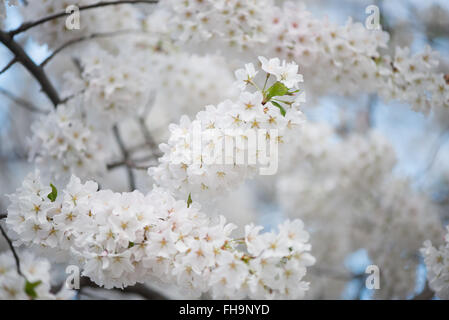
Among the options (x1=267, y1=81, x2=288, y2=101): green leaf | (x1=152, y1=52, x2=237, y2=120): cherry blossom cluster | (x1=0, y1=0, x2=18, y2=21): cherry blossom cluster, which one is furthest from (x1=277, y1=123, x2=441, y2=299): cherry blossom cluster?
(x1=0, y1=0, x2=18, y2=21): cherry blossom cluster

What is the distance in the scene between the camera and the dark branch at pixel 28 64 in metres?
2.34

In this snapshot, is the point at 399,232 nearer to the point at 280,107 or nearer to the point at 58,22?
the point at 280,107

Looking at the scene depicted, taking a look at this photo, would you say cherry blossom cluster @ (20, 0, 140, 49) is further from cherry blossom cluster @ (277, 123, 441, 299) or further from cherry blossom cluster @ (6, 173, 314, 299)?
cherry blossom cluster @ (277, 123, 441, 299)

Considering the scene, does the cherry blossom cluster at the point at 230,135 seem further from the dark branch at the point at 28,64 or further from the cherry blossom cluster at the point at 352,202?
the cherry blossom cluster at the point at 352,202

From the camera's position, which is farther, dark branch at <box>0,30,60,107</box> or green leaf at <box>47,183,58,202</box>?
dark branch at <box>0,30,60,107</box>

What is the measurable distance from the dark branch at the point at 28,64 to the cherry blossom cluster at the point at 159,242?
1016 millimetres

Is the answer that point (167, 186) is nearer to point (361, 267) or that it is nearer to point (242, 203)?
point (361, 267)

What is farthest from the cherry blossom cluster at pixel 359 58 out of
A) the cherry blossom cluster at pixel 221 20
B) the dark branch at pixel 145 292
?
the dark branch at pixel 145 292

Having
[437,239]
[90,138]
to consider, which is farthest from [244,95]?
[437,239]

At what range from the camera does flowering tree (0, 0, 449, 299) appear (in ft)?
5.13

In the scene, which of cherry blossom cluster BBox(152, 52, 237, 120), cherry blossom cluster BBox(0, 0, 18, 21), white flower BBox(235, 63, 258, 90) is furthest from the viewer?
cherry blossom cluster BBox(152, 52, 237, 120)

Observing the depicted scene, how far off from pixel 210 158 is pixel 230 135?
12cm

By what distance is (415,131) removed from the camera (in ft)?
20.2

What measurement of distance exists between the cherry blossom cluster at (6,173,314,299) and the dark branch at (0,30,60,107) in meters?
1.02
